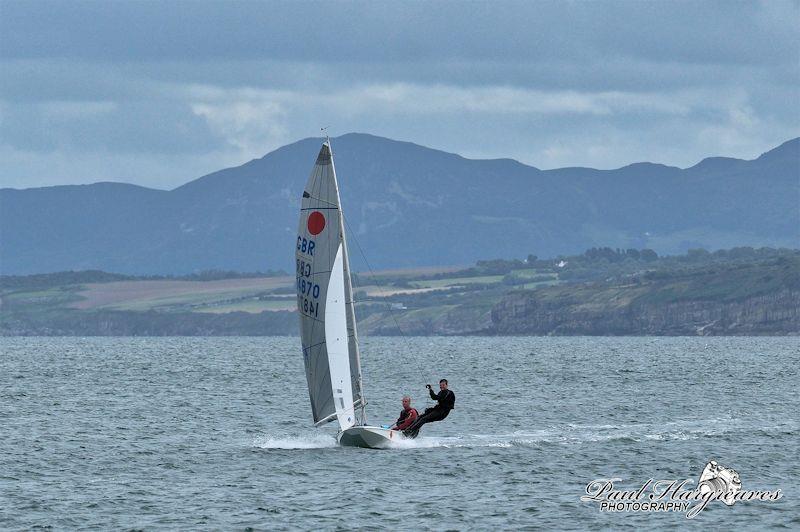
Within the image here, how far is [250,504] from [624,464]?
52.4 ft

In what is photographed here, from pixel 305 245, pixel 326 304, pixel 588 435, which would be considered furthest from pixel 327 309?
pixel 588 435

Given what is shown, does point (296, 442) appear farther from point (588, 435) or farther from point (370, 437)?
point (588, 435)

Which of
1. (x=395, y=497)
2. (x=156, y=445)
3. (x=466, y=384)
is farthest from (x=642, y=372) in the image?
(x=395, y=497)

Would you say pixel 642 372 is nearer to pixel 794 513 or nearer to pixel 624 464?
pixel 624 464

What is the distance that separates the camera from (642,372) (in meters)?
136

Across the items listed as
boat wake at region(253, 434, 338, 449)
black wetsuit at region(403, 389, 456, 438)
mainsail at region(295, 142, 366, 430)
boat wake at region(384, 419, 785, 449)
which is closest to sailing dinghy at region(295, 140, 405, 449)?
mainsail at region(295, 142, 366, 430)

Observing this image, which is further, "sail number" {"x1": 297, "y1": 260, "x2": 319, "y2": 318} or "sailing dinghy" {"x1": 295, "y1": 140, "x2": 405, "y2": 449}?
"sail number" {"x1": 297, "y1": 260, "x2": 319, "y2": 318}

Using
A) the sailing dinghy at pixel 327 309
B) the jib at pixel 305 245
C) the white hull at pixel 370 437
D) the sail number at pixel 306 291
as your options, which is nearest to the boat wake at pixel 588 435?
the white hull at pixel 370 437

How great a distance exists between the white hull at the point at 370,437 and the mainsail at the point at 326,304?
Answer: 0.56 m

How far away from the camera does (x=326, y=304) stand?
193 ft

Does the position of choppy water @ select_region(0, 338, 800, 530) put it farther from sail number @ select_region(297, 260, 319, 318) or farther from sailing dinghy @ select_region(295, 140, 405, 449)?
sail number @ select_region(297, 260, 319, 318)

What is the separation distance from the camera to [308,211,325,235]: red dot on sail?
58031mm

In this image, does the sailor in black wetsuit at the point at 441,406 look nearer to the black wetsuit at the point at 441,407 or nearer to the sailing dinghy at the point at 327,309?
the black wetsuit at the point at 441,407

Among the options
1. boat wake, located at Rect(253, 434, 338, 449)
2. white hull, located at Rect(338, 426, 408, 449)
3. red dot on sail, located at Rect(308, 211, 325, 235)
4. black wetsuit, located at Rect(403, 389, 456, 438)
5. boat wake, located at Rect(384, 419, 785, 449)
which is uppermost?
red dot on sail, located at Rect(308, 211, 325, 235)
